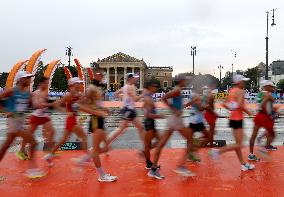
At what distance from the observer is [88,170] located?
7.47 m

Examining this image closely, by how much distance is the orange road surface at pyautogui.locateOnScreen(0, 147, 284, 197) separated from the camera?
591cm

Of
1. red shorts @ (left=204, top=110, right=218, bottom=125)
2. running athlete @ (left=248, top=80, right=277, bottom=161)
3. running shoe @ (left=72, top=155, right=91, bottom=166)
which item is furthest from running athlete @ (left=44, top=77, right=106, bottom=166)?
running athlete @ (left=248, top=80, right=277, bottom=161)

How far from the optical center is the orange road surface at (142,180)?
591 cm

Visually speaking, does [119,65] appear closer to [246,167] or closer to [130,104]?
[130,104]

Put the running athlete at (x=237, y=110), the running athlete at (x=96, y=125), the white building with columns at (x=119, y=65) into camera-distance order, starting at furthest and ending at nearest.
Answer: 1. the white building with columns at (x=119, y=65)
2. the running athlete at (x=237, y=110)
3. the running athlete at (x=96, y=125)

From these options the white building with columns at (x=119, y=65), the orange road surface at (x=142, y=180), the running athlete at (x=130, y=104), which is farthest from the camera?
the white building with columns at (x=119, y=65)

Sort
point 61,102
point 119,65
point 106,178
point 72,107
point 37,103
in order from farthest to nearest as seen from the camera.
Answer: point 119,65 → point 72,107 → point 61,102 → point 37,103 → point 106,178

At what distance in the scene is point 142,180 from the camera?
6.68 meters

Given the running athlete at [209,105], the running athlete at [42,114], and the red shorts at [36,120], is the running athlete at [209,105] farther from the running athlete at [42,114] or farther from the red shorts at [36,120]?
the red shorts at [36,120]

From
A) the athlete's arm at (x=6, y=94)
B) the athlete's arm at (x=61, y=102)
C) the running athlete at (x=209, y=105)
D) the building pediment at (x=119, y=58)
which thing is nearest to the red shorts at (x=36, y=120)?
the athlete's arm at (x=61, y=102)

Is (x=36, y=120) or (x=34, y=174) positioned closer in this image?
(x=34, y=174)

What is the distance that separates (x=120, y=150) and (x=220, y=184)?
12.9 ft

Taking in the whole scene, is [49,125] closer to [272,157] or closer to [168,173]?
[168,173]

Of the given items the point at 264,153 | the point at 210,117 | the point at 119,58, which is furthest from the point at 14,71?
the point at 119,58
